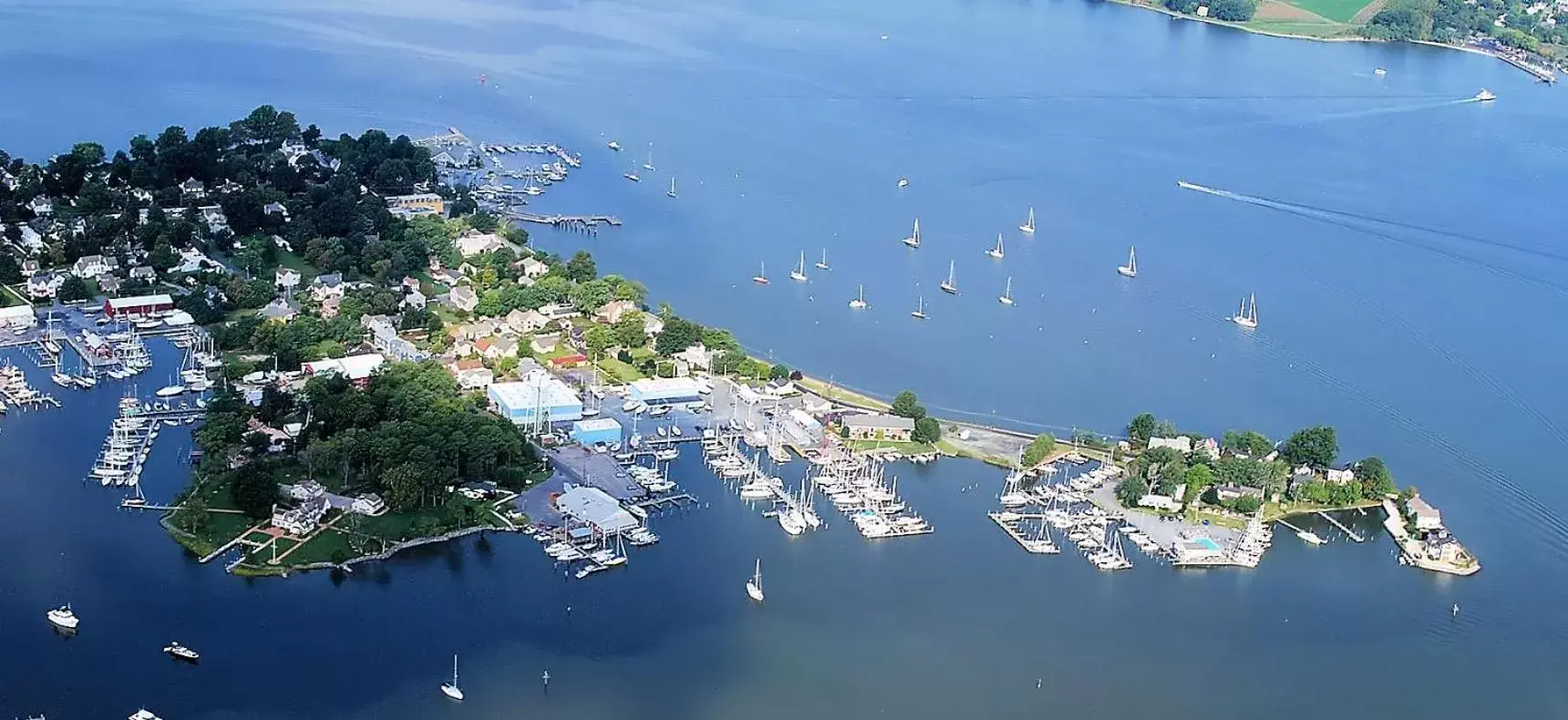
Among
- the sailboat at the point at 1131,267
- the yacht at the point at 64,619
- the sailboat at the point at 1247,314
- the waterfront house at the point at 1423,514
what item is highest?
the sailboat at the point at 1131,267

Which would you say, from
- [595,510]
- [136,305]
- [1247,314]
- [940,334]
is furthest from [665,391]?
[1247,314]

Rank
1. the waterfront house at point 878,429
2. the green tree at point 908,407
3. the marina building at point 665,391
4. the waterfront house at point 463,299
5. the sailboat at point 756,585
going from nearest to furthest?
the sailboat at point 756,585, the waterfront house at point 878,429, the green tree at point 908,407, the marina building at point 665,391, the waterfront house at point 463,299

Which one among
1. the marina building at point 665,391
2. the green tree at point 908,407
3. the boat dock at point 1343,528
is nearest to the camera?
the boat dock at point 1343,528

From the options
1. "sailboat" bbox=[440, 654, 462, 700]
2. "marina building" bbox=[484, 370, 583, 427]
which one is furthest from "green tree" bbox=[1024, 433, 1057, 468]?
"sailboat" bbox=[440, 654, 462, 700]

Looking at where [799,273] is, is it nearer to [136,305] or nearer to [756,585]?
[136,305]

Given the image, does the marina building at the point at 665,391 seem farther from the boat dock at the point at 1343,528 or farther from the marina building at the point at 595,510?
the boat dock at the point at 1343,528

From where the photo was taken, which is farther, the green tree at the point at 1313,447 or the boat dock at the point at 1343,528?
the green tree at the point at 1313,447

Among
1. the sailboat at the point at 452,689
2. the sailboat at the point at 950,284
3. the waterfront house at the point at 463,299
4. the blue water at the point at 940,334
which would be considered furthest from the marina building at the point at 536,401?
the sailboat at the point at 950,284

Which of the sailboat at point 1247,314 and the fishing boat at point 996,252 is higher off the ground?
the fishing boat at point 996,252

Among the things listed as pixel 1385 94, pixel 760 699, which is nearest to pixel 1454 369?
pixel 760 699
